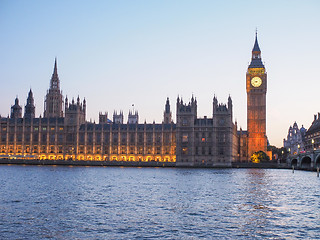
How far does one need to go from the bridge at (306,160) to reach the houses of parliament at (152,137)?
951 inches

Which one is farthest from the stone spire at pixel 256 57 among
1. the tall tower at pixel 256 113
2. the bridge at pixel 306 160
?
the bridge at pixel 306 160

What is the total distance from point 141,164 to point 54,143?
4032 cm

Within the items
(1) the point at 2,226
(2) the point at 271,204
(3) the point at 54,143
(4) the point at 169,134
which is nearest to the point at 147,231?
(1) the point at 2,226

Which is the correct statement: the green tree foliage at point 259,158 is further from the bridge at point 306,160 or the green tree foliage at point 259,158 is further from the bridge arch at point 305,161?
the bridge arch at point 305,161

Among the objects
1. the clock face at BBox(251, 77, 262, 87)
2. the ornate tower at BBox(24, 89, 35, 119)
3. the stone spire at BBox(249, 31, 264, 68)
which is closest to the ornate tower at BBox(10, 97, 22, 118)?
the ornate tower at BBox(24, 89, 35, 119)

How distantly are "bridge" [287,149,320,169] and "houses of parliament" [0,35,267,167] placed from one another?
24161 millimetres

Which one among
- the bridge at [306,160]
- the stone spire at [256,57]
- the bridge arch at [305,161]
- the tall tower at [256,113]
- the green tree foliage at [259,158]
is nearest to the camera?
the bridge at [306,160]

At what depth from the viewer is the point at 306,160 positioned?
426 feet

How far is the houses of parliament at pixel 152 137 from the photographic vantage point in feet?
482

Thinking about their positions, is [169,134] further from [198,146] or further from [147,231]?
[147,231]

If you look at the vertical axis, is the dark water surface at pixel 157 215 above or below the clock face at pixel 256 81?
below

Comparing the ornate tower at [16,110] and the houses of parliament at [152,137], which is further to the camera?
the ornate tower at [16,110]

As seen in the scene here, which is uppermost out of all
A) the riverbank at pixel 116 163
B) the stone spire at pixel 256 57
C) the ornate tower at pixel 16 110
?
the stone spire at pixel 256 57

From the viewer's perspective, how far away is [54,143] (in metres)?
165
